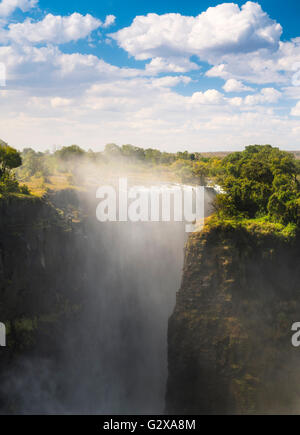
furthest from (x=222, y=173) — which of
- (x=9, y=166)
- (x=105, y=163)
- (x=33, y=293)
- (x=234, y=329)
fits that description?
(x=33, y=293)

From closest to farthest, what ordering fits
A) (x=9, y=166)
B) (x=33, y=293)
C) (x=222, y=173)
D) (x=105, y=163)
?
1. (x=33, y=293)
2. (x=9, y=166)
3. (x=222, y=173)
4. (x=105, y=163)

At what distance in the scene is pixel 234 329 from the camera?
26.5 m

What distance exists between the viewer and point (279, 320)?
2706 centimetres

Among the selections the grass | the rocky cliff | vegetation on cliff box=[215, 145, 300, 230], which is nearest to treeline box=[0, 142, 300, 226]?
vegetation on cliff box=[215, 145, 300, 230]

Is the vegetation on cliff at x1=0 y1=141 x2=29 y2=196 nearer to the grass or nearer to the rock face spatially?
the rock face

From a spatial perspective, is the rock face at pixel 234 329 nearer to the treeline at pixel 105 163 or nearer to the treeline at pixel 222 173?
the treeline at pixel 222 173

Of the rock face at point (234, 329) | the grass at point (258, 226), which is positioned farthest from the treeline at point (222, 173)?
the rock face at point (234, 329)

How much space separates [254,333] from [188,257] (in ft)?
27.7

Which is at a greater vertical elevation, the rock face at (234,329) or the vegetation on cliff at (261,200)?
the vegetation on cliff at (261,200)

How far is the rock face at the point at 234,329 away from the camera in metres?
26.0

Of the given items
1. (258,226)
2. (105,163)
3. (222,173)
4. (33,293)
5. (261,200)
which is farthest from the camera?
(105,163)

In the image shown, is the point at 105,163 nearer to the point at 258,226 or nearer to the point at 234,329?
the point at 258,226
